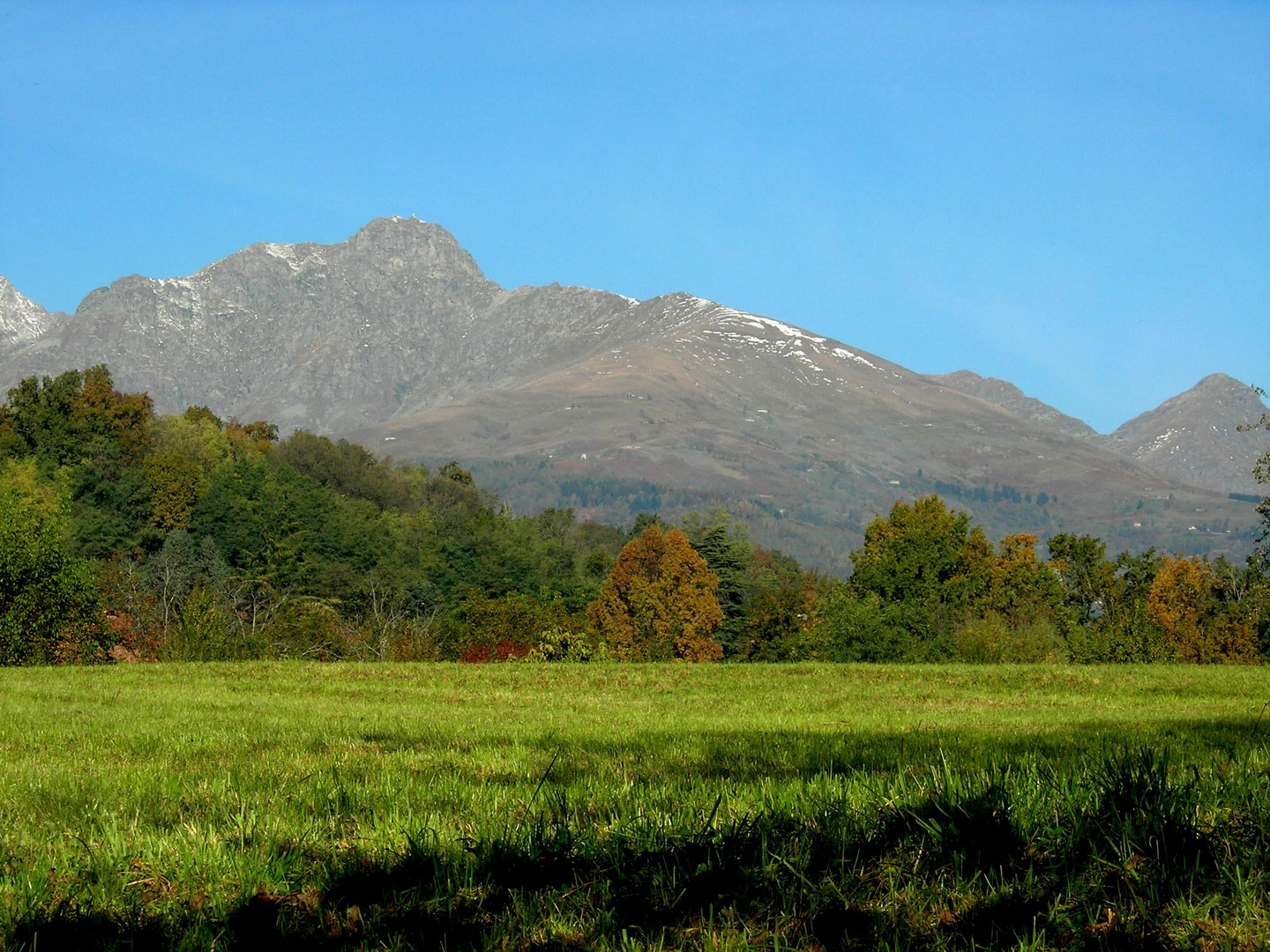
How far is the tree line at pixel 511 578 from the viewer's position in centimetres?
5209

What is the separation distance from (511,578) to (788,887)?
104940mm

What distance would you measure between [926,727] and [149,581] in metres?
83.4

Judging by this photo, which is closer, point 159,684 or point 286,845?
point 286,845

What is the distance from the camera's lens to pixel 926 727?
11562mm

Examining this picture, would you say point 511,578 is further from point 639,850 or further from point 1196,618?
point 639,850

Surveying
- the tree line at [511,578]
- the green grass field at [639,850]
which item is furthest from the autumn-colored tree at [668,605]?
the green grass field at [639,850]

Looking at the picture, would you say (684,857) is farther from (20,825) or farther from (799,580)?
(799,580)

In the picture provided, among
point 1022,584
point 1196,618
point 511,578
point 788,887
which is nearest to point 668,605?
point 511,578

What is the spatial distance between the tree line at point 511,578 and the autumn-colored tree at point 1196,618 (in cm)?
23

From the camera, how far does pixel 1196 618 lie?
86.7 meters

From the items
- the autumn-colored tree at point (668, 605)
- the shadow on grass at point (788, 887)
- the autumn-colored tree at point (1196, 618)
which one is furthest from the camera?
the autumn-colored tree at point (668, 605)

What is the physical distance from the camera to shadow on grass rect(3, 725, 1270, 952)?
3287mm

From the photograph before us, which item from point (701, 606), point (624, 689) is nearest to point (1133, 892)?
point (624, 689)

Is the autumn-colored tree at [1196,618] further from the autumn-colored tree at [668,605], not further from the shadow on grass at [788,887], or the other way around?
the shadow on grass at [788,887]
